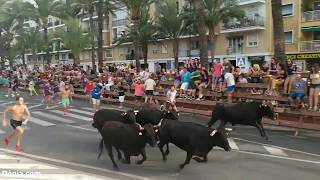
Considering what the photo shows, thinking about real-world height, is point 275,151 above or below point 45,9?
below

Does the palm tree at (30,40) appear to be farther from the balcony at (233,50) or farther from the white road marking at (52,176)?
the white road marking at (52,176)

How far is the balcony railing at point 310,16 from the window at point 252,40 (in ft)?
20.6

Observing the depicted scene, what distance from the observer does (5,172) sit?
10805mm

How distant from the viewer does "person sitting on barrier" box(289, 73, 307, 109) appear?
16.2 metres

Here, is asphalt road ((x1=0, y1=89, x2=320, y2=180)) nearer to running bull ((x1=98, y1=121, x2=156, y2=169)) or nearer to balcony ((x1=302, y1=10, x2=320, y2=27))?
running bull ((x1=98, y1=121, x2=156, y2=169))

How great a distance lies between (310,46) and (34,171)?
123ft

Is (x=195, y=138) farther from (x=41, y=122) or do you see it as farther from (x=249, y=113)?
(x=41, y=122)

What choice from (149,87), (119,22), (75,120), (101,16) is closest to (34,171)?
(75,120)

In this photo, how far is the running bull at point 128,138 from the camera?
35.7ft

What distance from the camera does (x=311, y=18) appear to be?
143 feet

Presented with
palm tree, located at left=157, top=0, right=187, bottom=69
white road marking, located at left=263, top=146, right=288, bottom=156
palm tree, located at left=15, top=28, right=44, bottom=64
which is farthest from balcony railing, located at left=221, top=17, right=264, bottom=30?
palm tree, located at left=15, top=28, right=44, bottom=64

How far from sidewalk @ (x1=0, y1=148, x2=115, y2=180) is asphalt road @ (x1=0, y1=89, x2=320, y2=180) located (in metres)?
0.34

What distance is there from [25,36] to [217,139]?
71.5 m

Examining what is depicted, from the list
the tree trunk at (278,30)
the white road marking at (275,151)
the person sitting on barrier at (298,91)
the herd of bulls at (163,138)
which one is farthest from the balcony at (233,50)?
the herd of bulls at (163,138)
